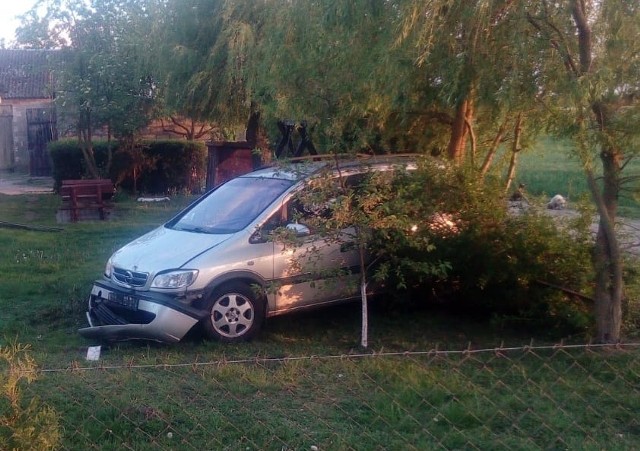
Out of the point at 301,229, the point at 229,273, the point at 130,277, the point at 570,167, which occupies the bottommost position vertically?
the point at 130,277

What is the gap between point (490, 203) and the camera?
7.75 m

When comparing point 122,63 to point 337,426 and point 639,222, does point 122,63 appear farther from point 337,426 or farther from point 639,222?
point 337,426

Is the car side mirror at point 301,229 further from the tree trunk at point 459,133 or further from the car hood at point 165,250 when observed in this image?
the tree trunk at point 459,133

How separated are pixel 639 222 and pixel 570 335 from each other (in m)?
8.11

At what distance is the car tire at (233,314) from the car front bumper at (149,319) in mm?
168

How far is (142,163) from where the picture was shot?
20609 mm

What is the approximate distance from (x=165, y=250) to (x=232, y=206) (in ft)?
3.24

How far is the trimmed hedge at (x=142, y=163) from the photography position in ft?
67.1

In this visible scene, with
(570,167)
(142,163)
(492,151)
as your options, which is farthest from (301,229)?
(142,163)

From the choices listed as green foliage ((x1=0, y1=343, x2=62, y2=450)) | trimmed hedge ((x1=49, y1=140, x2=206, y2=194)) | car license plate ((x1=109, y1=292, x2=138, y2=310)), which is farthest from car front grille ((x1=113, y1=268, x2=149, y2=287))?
trimmed hedge ((x1=49, y1=140, x2=206, y2=194))

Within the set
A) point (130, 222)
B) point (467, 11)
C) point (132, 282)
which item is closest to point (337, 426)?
point (132, 282)

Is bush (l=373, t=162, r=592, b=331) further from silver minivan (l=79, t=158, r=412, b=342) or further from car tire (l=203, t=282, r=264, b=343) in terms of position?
car tire (l=203, t=282, r=264, b=343)

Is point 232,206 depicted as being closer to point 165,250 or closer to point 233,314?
point 165,250

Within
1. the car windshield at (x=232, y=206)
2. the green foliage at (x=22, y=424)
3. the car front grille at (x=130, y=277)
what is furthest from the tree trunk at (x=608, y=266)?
the green foliage at (x=22, y=424)
